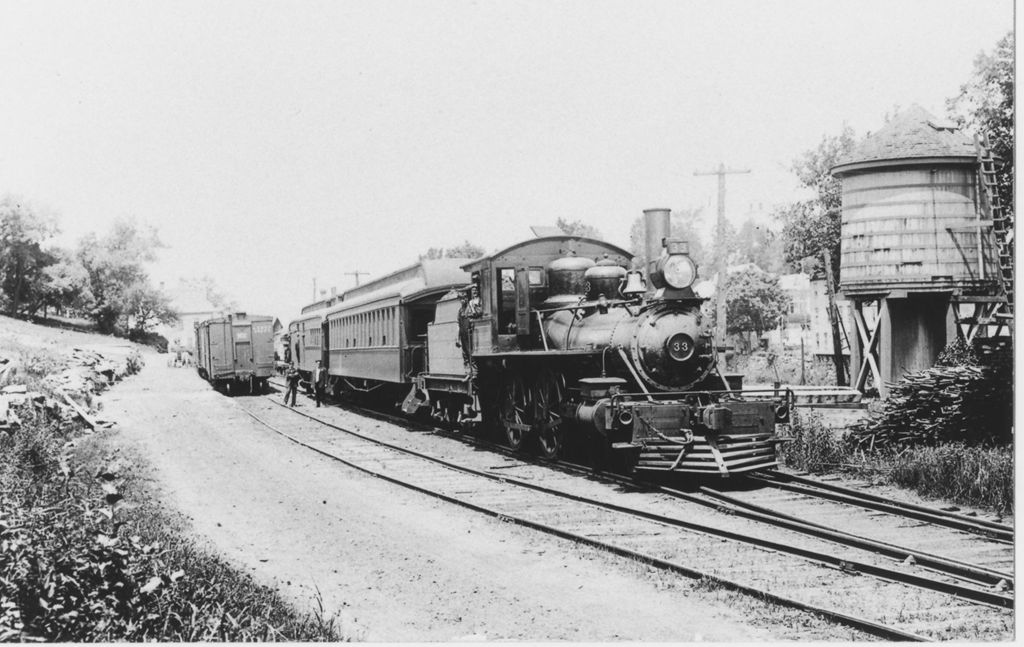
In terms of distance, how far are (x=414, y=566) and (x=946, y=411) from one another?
8.02 m

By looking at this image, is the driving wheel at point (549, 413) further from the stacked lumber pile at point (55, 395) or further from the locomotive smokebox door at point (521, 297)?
the stacked lumber pile at point (55, 395)

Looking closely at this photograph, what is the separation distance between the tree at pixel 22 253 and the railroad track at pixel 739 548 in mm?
21840

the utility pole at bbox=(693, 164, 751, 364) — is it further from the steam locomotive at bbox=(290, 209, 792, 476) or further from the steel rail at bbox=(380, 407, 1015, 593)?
the steel rail at bbox=(380, 407, 1015, 593)

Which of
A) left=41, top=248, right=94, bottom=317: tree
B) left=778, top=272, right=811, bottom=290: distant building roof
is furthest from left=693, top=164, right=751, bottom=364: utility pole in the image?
left=778, top=272, right=811, bottom=290: distant building roof

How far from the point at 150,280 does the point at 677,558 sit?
61131 millimetres

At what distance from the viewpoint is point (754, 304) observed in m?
45.6

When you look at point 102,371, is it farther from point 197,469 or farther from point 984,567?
point 984,567

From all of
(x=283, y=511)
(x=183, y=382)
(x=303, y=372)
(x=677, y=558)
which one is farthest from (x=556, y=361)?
(x=183, y=382)

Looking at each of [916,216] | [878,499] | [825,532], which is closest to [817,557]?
[825,532]

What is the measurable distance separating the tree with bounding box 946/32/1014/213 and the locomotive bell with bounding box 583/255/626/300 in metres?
9.60

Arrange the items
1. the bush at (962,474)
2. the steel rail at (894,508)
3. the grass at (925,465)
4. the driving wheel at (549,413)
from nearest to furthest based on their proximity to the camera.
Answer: the steel rail at (894,508)
the bush at (962,474)
the grass at (925,465)
the driving wheel at (549,413)

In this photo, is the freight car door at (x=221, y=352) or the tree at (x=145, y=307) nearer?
the freight car door at (x=221, y=352)

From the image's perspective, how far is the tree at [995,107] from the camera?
18.2m

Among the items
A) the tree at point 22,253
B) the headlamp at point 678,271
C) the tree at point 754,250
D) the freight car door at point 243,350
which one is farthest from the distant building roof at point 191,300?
the headlamp at point 678,271
